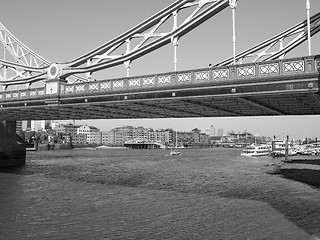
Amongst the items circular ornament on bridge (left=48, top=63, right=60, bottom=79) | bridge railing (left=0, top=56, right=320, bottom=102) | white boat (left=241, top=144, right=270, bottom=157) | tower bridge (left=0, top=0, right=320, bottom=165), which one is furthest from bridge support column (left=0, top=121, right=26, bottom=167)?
white boat (left=241, top=144, right=270, bottom=157)

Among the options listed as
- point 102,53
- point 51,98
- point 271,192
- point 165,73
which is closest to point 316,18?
point 165,73

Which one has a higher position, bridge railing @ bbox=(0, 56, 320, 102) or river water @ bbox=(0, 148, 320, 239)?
bridge railing @ bbox=(0, 56, 320, 102)

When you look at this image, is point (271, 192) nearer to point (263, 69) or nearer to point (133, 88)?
point (263, 69)

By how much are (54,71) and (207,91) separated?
1761 cm

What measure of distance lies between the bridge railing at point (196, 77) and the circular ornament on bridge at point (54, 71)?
1398mm

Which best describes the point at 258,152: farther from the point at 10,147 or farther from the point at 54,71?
the point at 54,71

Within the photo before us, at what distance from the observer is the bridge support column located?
4785 centimetres

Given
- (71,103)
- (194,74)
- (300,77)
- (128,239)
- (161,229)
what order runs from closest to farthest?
(128,239) < (161,229) < (300,77) < (194,74) < (71,103)

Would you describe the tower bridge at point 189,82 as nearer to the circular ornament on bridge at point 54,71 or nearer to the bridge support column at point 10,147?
the circular ornament on bridge at point 54,71

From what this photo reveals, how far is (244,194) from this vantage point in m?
27.8

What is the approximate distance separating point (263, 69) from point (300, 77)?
7.55 ft

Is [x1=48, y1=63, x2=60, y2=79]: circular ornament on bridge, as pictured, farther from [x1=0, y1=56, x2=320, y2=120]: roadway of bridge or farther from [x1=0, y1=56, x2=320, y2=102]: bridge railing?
[x1=0, y1=56, x2=320, y2=102]: bridge railing

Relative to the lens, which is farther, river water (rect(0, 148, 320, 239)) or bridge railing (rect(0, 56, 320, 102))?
bridge railing (rect(0, 56, 320, 102))

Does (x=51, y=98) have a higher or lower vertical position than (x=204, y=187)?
higher
